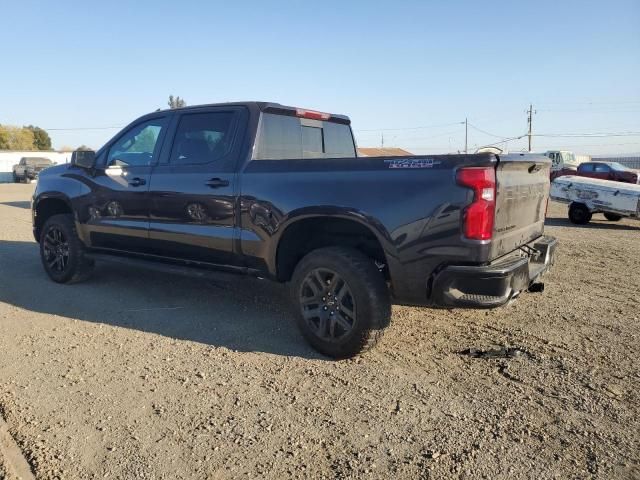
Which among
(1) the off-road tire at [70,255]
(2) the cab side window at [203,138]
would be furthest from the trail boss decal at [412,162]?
(1) the off-road tire at [70,255]

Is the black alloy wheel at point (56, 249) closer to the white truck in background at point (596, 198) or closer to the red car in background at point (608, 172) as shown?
the white truck in background at point (596, 198)

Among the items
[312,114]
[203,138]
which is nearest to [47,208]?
[203,138]

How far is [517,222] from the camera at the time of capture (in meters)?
4.04

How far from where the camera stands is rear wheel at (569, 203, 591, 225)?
1301 cm

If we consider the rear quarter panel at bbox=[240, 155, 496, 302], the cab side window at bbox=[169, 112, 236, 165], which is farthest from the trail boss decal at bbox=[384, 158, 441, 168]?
the cab side window at bbox=[169, 112, 236, 165]

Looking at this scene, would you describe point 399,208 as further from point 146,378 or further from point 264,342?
point 146,378

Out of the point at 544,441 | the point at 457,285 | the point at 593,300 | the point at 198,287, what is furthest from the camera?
the point at 198,287

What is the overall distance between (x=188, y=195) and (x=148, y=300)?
1499 millimetres

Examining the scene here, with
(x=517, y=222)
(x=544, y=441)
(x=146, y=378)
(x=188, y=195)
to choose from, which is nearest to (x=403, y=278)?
(x=517, y=222)

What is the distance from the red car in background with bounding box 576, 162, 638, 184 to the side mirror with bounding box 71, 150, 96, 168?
22076 millimetres

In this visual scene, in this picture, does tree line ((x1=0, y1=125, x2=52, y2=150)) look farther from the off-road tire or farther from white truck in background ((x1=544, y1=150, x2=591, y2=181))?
the off-road tire

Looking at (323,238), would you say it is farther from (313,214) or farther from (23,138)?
(23,138)

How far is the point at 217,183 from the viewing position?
4.67 meters

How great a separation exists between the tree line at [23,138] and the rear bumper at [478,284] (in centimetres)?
10045
